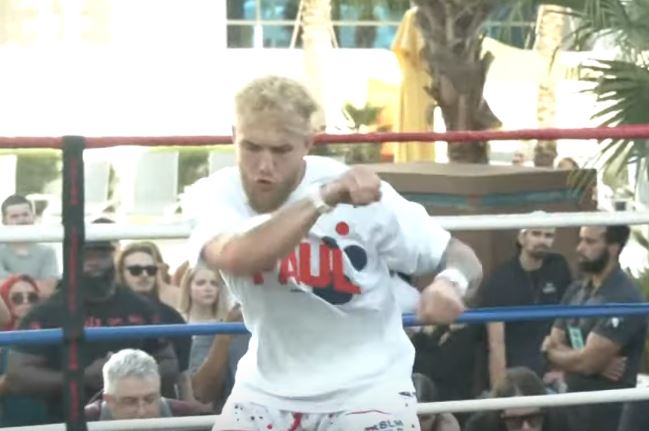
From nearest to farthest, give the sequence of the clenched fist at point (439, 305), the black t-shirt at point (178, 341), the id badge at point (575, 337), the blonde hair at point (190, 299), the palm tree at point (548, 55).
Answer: the clenched fist at point (439, 305)
the black t-shirt at point (178, 341)
the id badge at point (575, 337)
the blonde hair at point (190, 299)
the palm tree at point (548, 55)

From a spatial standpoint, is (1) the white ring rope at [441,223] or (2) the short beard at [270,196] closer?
(2) the short beard at [270,196]

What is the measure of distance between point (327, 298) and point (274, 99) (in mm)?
381

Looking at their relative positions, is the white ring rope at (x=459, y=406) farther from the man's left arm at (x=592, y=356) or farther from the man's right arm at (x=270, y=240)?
the man's right arm at (x=270, y=240)

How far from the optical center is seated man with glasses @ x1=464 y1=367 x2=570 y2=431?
15.2 feet

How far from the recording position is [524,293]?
5297 millimetres

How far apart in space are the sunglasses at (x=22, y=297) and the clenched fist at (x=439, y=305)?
2.69 m

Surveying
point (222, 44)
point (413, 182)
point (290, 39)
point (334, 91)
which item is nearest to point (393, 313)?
point (413, 182)

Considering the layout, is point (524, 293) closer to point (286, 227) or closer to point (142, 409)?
point (142, 409)

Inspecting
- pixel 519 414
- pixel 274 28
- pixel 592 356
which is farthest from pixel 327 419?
pixel 274 28

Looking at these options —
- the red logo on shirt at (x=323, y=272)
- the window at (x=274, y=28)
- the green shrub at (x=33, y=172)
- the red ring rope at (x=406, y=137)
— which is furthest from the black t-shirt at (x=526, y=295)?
the window at (x=274, y=28)

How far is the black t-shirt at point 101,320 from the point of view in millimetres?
4477

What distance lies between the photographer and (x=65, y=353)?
3643 mm

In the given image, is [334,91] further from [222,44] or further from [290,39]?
[290,39]

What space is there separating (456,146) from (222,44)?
51.3ft
